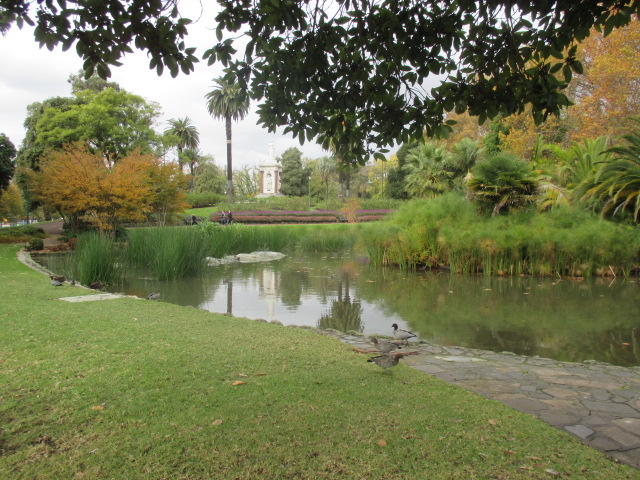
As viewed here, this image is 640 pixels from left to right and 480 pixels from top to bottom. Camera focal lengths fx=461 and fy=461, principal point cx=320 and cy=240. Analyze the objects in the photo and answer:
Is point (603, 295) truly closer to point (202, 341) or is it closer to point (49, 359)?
point (202, 341)

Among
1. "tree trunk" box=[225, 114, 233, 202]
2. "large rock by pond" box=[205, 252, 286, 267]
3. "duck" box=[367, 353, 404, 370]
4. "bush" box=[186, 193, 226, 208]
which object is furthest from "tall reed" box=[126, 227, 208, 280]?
"bush" box=[186, 193, 226, 208]

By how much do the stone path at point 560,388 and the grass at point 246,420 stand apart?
0.78 ft

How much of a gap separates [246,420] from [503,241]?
430 inches

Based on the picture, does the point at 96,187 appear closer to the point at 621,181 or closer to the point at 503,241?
the point at 503,241

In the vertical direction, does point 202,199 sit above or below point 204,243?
above

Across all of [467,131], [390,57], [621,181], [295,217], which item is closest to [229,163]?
[295,217]

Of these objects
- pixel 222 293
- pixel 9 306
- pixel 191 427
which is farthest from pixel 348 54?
pixel 222 293

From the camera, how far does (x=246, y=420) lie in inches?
106

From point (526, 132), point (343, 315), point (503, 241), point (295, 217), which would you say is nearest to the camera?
point (343, 315)

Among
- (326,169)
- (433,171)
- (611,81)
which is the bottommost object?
(433,171)

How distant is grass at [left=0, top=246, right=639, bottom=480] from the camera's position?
2242 millimetres

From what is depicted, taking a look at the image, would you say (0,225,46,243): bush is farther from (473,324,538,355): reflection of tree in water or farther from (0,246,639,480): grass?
(473,324,538,355): reflection of tree in water

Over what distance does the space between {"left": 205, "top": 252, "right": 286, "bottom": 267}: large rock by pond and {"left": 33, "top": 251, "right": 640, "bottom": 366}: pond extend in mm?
1518

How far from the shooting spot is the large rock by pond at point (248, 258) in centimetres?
1536
